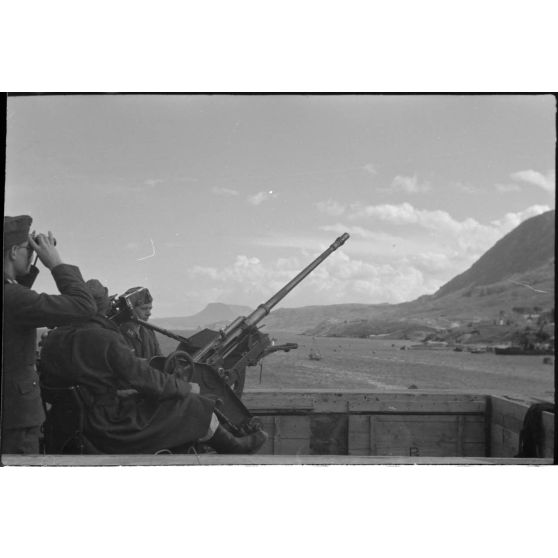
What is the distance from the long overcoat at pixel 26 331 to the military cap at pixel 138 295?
31 cm

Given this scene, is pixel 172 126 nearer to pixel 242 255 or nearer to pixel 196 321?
pixel 242 255

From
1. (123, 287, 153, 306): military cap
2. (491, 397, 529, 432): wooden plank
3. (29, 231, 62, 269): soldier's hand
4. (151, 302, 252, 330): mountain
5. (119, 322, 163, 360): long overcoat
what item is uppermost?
(29, 231, 62, 269): soldier's hand

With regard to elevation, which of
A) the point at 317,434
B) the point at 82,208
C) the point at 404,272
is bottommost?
the point at 317,434

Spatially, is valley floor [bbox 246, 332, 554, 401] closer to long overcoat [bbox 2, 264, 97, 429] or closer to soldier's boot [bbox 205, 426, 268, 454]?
soldier's boot [bbox 205, 426, 268, 454]

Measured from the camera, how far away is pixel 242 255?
5.60 metres

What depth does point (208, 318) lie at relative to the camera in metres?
5.59

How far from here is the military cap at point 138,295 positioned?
5.51 m

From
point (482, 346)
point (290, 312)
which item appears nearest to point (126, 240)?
point (290, 312)

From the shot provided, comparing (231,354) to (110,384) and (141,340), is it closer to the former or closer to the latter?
(141,340)

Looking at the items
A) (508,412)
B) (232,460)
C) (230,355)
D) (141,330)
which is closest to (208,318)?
(230,355)

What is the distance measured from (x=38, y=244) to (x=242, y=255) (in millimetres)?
1559

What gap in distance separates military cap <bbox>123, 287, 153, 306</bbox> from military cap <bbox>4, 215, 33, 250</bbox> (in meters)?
0.89

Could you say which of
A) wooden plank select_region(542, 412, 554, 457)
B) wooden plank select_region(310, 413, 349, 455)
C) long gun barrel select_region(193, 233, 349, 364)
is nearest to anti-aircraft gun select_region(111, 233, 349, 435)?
long gun barrel select_region(193, 233, 349, 364)

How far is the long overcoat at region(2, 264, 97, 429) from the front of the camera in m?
5.30
